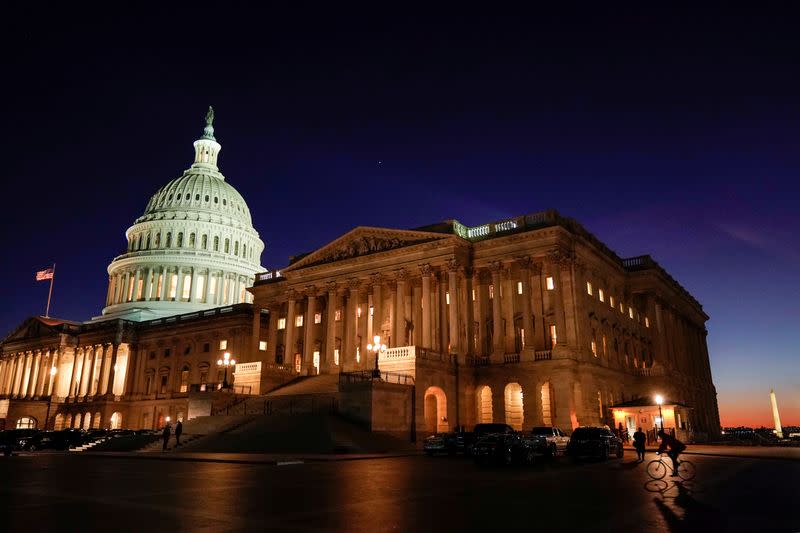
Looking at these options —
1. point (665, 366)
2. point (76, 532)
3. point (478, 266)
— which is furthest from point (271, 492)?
point (665, 366)

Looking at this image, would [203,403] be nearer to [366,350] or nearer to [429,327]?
[366,350]

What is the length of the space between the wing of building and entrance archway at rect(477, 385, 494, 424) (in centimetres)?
19

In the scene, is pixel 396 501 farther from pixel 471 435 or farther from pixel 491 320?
pixel 491 320

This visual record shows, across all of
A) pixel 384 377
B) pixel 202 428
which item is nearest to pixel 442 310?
pixel 384 377

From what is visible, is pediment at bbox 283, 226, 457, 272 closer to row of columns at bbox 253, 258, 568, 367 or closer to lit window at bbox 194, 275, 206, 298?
row of columns at bbox 253, 258, 568, 367

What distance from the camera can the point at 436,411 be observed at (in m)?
52.9

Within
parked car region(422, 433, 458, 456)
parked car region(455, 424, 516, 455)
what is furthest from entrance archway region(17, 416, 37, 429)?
parked car region(455, 424, 516, 455)

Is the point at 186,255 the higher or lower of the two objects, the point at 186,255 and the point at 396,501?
the higher

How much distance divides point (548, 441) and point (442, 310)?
2465cm

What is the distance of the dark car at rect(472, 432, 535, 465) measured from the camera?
27.7 metres

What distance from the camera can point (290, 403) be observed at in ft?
163

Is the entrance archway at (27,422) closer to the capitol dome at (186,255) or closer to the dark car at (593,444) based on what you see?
the capitol dome at (186,255)

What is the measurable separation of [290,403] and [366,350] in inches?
549

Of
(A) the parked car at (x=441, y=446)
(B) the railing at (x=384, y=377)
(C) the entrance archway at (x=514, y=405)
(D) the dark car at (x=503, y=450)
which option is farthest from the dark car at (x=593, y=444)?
(C) the entrance archway at (x=514, y=405)
